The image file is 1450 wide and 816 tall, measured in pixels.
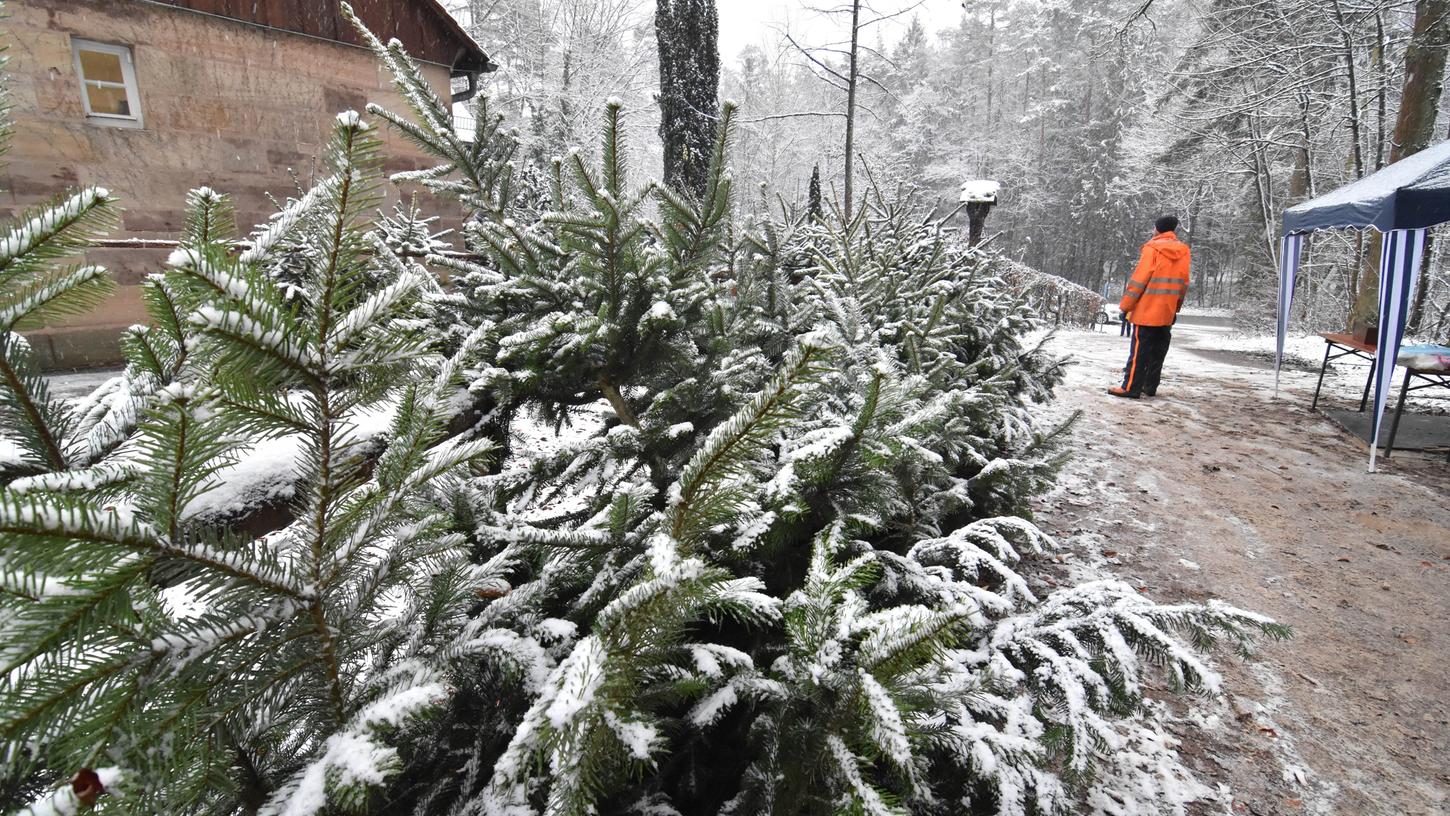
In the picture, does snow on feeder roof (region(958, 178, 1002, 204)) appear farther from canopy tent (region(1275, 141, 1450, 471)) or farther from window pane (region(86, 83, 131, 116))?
window pane (region(86, 83, 131, 116))

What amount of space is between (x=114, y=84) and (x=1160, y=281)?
1353 cm

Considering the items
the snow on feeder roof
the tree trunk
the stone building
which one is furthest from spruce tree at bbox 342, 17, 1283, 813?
the tree trunk

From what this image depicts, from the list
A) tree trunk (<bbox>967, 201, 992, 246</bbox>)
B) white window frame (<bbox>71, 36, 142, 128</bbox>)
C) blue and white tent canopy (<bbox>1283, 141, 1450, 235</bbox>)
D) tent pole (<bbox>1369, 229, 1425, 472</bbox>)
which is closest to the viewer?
blue and white tent canopy (<bbox>1283, 141, 1450, 235</bbox>)

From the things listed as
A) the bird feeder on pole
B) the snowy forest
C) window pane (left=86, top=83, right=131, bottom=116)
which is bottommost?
the snowy forest

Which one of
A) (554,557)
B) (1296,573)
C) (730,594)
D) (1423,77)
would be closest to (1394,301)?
(1296,573)

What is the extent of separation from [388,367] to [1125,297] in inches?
357

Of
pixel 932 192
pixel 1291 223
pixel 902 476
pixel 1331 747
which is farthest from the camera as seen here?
pixel 932 192

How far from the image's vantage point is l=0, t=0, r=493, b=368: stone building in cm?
729

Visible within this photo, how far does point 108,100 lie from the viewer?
7848mm

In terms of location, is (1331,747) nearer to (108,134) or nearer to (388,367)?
(388,367)

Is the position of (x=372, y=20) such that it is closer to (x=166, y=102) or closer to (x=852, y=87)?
(x=166, y=102)

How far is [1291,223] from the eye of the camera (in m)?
7.54

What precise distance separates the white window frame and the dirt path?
1166 cm

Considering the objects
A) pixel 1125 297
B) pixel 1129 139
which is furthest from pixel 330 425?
pixel 1129 139
